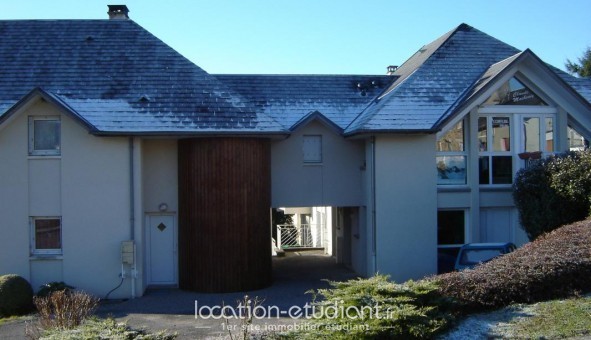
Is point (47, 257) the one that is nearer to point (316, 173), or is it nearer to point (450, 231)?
point (316, 173)

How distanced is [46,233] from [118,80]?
15.7 ft

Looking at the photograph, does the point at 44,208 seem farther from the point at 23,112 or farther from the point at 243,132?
the point at 243,132

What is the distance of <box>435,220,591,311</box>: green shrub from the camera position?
1048 centimetres

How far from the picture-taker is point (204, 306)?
49.9 ft

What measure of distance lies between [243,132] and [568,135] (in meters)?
9.91

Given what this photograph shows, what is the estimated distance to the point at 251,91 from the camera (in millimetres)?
20453

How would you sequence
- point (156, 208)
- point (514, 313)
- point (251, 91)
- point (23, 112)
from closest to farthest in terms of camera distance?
point (514, 313) < point (23, 112) < point (156, 208) < point (251, 91)

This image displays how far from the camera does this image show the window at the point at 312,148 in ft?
63.0

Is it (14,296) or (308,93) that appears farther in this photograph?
(308,93)

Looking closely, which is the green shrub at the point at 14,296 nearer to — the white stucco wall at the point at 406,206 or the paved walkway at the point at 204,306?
the paved walkway at the point at 204,306

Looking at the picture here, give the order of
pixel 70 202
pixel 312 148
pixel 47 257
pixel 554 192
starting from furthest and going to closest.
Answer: pixel 312 148, pixel 70 202, pixel 47 257, pixel 554 192

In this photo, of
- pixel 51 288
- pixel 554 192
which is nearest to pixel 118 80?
pixel 51 288

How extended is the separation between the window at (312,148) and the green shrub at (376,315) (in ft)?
31.6

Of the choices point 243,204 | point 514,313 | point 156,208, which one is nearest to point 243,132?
point 243,204
